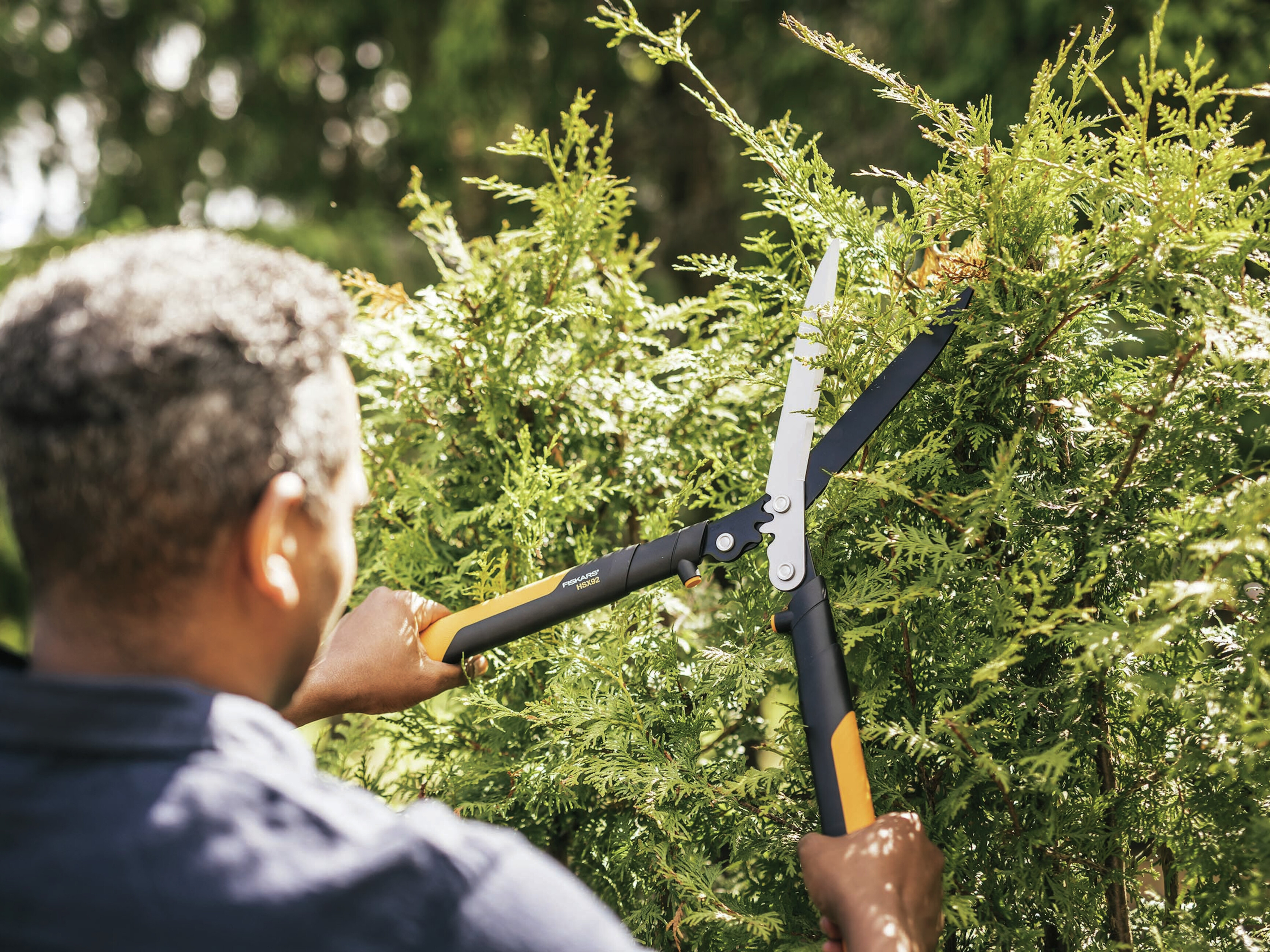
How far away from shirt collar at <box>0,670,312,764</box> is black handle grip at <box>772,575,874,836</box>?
30.0 inches

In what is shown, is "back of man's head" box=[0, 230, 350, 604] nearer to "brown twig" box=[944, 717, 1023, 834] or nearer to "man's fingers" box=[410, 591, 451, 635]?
"man's fingers" box=[410, 591, 451, 635]

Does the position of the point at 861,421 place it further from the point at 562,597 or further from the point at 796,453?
the point at 562,597

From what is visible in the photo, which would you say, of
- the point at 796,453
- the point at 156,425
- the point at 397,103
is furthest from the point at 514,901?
the point at 397,103

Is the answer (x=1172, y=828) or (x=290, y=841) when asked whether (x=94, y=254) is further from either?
(x=1172, y=828)

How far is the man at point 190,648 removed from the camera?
2.50 ft

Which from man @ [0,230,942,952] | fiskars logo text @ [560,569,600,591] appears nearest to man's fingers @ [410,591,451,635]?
fiskars logo text @ [560,569,600,591]

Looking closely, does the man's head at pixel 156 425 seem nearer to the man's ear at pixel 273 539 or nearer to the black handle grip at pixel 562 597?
the man's ear at pixel 273 539

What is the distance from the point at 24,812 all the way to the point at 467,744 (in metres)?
1.29

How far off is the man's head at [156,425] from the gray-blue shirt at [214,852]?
0.13m

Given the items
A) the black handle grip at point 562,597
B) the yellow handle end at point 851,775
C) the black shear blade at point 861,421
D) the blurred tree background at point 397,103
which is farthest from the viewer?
the blurred tree background at point 397,103

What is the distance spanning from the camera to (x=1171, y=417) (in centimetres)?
141

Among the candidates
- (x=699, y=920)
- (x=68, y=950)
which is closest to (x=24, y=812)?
(x=68, y=950)

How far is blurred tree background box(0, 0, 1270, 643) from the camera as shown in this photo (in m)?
6.43

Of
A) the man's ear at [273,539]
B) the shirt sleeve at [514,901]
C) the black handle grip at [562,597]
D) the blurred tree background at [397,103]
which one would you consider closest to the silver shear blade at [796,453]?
the black handle grip at [562,597]
